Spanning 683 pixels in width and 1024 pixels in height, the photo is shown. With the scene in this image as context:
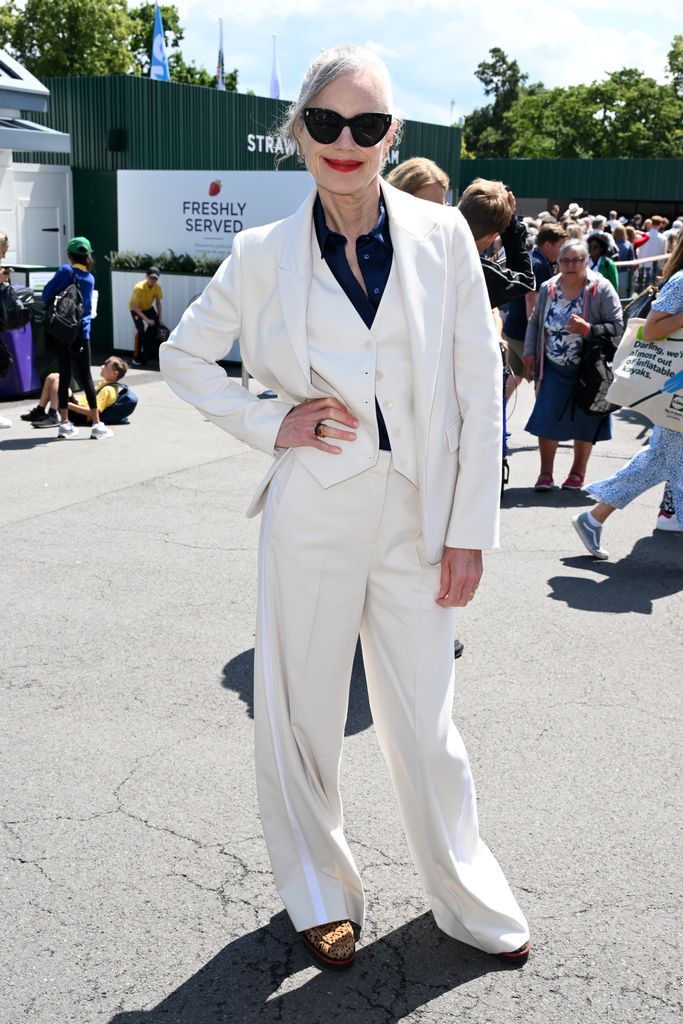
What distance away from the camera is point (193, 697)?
461 centimetres

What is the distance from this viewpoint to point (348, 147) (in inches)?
104

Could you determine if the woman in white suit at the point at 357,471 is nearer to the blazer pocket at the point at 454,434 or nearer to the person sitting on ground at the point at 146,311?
the blazer pocket at the point at 454,434

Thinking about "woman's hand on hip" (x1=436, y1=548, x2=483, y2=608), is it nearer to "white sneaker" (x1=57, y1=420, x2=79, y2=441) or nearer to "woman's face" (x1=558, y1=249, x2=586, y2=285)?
"woman's face" (x1=558, y1=249, x2=586, y2=285)

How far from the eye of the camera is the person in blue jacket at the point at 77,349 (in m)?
10.5

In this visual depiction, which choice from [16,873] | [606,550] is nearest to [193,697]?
[16,873]

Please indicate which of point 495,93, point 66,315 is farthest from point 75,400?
point 495,93

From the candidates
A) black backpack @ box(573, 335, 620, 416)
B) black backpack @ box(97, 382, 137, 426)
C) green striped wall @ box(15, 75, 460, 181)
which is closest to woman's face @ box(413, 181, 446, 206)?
black backpack @ box(573, 335, 620, 416)

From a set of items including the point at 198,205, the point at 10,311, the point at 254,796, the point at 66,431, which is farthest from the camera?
the point at 198,205

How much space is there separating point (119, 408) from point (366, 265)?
28.5 ft

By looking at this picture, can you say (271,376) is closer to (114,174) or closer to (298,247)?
(298,247)

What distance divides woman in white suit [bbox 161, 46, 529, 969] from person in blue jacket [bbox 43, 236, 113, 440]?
7853 millimetres

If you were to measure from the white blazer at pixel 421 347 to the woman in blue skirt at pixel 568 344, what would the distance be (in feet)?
18.0

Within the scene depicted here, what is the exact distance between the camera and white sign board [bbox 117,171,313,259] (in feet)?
50.9

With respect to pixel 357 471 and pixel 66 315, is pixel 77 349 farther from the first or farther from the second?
pixel 357 471
